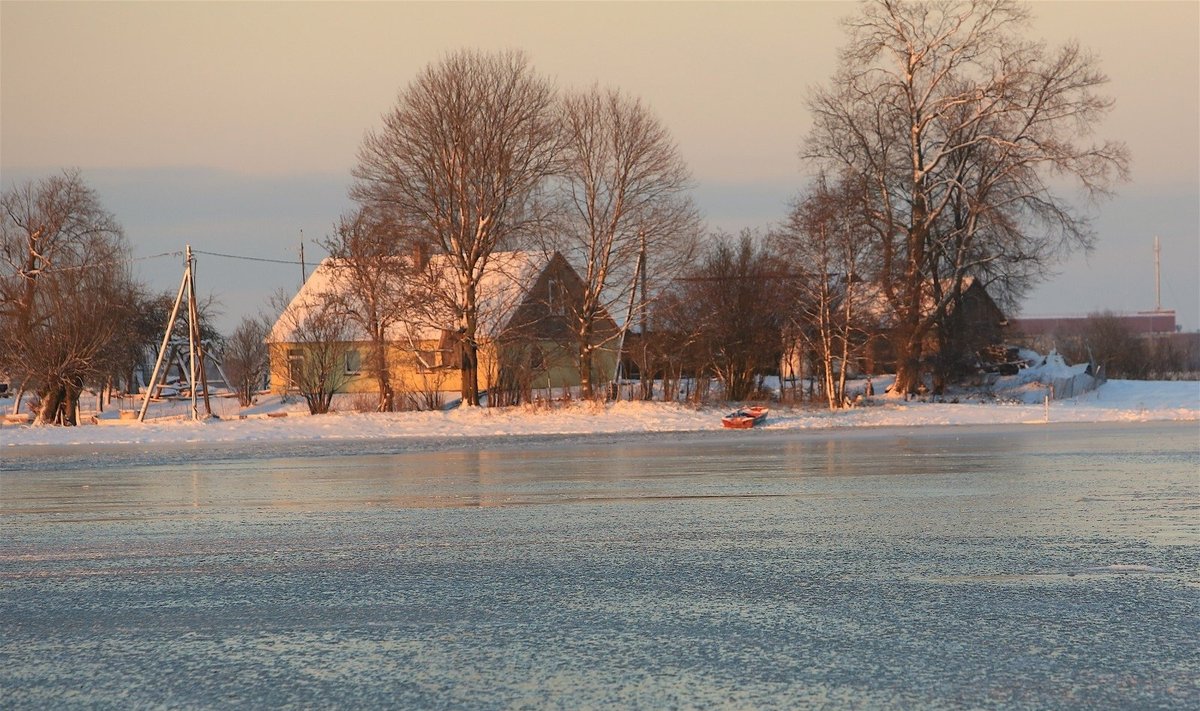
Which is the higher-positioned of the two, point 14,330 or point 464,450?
point 14,330

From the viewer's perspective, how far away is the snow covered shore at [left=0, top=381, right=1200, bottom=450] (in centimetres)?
3133

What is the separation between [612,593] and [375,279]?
37800mm

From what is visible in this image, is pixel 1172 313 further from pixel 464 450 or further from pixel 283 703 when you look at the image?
pixel 283 703

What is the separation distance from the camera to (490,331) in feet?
144

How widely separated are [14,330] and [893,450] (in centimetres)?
3425

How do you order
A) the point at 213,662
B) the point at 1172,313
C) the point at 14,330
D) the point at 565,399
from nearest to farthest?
1. the point at 213,662
2. the point at 565,399
3. the point at 14,330
4. the point at 1172,313

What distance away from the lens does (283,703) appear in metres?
5.39

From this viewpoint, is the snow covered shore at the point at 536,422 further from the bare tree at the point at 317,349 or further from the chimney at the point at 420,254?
the bare tree at the point at 317,349

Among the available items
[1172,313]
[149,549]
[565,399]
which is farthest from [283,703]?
[1172,313]

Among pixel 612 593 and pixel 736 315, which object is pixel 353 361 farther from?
pixel 612 593

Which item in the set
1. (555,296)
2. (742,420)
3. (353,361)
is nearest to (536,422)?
(742,420)

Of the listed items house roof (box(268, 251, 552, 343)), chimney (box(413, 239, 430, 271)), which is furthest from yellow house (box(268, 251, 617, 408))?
chimney (box(413, 239, 430, 271))

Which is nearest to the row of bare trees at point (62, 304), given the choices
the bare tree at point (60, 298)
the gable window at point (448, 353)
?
the bare tree at point (60, 298)

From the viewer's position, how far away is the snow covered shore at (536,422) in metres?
31.3
